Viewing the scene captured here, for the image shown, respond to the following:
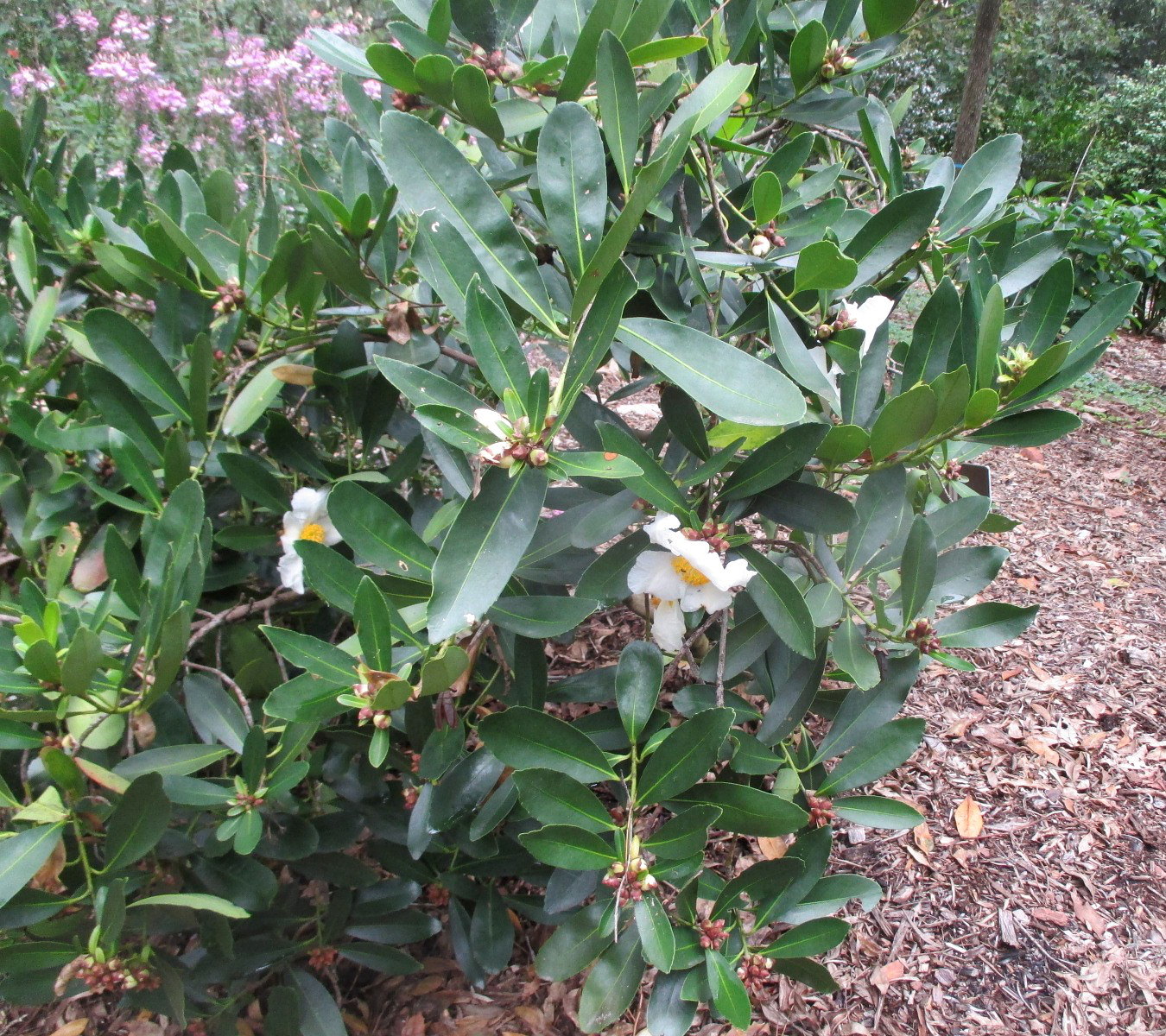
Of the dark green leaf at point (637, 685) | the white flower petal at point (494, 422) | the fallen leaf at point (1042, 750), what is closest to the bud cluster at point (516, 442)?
the white flower petal at point (494, 422)

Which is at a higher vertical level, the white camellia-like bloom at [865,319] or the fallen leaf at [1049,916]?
the white camellia-like bloom at [865,319]

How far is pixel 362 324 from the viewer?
1.18 m

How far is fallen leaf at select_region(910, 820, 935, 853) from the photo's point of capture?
1861 mm

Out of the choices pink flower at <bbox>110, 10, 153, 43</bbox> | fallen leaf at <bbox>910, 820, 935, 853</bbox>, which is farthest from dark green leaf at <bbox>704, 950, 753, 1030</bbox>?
pink flower at <bbox>110, 10, 153, 43</bbox>

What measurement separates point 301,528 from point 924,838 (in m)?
1.64

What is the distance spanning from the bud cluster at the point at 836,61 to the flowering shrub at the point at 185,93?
5019mm

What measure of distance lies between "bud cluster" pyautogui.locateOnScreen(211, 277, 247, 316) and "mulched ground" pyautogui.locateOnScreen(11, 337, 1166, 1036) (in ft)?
4.28

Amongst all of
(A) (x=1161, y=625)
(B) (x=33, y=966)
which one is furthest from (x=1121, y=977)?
(B) (x=33, y=966)

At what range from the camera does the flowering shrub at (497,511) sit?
791 millimetres

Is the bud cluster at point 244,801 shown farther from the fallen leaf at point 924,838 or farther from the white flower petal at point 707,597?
the fallen leaf at point 924,838

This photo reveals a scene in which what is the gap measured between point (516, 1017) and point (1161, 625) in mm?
2412

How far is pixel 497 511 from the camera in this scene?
730 mm

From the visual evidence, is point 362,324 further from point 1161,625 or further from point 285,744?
point 1161,625

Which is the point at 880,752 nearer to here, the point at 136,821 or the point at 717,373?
the point at 717,373
